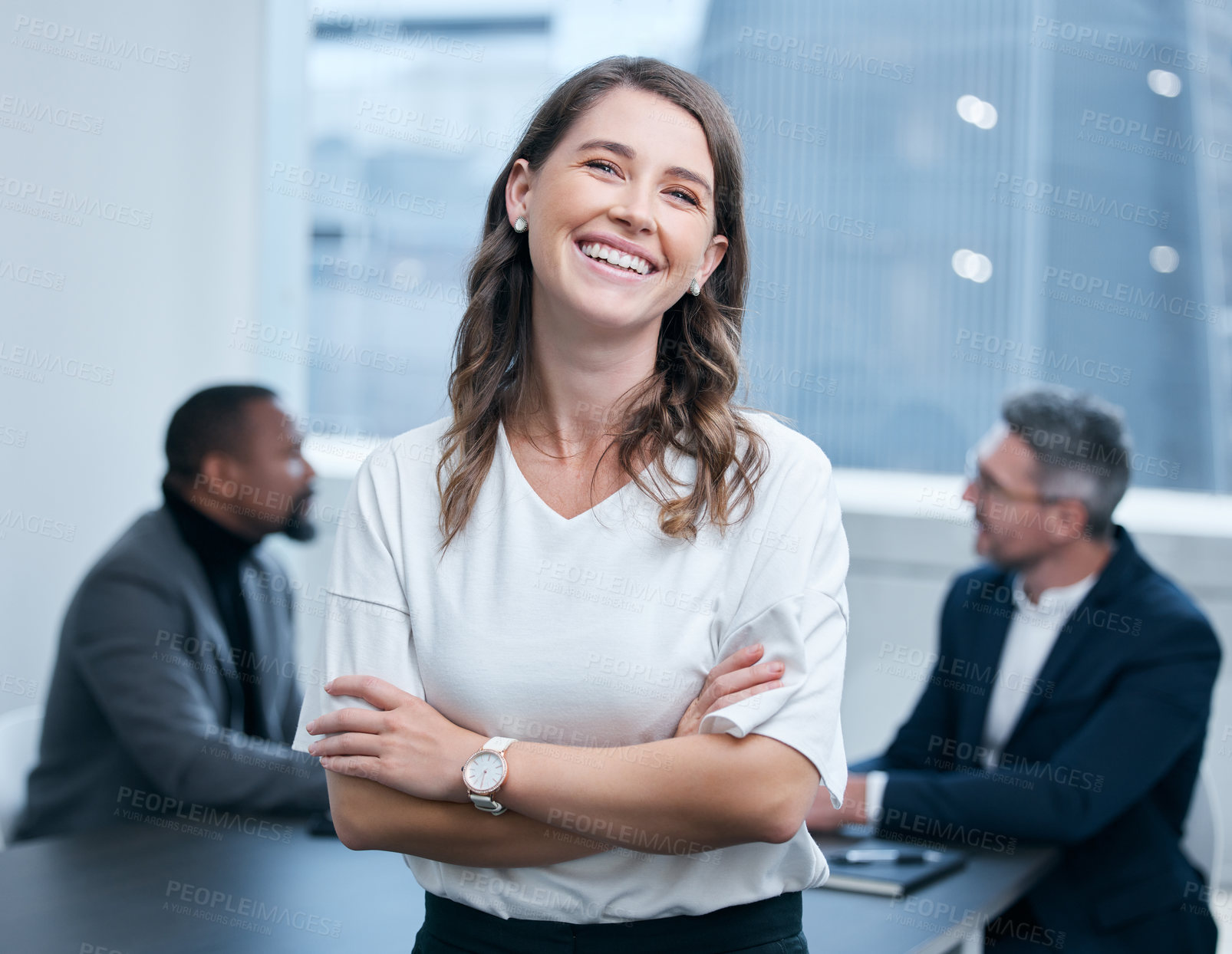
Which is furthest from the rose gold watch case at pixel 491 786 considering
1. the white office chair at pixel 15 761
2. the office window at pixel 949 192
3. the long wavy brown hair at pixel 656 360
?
the office window at pixel 949 192

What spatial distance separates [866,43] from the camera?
4020 millimetres

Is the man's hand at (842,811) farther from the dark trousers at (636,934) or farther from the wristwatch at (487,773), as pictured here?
the wristwatch at (487,773)

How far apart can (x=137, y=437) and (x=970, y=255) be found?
306 centimetres

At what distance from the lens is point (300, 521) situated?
3047 millimetres

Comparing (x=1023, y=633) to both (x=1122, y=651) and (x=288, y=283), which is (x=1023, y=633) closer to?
(x=1122, y=651)

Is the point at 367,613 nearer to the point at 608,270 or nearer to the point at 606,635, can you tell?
the point at 606,635

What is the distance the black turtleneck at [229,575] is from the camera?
2752 mm

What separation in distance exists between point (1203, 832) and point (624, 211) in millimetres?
1896

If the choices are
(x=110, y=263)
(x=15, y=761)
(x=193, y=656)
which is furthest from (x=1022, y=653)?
(x=110, y=263)

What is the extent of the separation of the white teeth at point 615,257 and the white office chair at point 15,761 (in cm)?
169

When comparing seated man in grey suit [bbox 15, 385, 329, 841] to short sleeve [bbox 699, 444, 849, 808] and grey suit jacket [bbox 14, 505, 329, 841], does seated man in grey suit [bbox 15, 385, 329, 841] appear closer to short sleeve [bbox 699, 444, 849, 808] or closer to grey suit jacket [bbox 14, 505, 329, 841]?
grey suit jacket [bbox 14, 505, 329, 841]

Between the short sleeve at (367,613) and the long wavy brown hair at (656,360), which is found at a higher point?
the long wavy brown hair at (656,360)

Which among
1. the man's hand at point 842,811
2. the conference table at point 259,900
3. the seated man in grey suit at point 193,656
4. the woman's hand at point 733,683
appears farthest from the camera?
the seated man in grey suit at point 193,656

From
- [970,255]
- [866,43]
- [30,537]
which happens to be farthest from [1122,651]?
[30,537]
